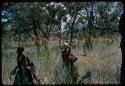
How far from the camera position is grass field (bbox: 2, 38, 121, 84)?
438 centimetres

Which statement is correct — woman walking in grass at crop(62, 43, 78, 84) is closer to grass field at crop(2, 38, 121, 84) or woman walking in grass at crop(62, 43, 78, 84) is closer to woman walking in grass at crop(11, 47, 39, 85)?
grass field at crop(2, 38, 121, 84)

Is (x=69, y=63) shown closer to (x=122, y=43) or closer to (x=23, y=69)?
(x=23, y=69)

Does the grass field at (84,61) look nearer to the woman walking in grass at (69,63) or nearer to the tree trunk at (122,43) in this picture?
the woman walking in grass at (69,63)

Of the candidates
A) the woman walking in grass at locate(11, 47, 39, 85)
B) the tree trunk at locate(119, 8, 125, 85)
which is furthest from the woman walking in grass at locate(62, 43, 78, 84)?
the tree trunk at locate(119, 8, 125, 85)

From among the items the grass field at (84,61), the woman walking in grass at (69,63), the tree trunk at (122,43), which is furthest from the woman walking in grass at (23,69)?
the tree trunk at (122,43)

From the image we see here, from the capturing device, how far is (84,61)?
14.5 ft

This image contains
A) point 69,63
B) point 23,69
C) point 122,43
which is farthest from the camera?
point 69,63

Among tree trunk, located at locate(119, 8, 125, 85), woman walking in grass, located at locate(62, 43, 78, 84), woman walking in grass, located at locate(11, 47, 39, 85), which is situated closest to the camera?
tree trunk, located at locate(119, 8, 125, 85)

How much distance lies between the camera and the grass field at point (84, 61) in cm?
438

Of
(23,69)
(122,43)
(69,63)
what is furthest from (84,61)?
(23,69)

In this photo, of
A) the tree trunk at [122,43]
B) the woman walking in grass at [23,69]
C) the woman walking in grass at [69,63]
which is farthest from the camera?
the woman walking in grass at [69,63]

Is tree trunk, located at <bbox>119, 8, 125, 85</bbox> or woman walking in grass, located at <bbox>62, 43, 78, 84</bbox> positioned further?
woman walking in grass, located at <bbox>62, 43, 78, 84</bbox>

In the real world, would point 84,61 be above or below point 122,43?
below

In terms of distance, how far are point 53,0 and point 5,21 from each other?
71 centimetres
